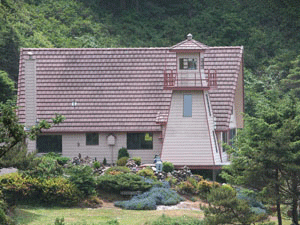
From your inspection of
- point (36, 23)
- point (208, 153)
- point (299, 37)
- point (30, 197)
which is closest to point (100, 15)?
point (36, 23)

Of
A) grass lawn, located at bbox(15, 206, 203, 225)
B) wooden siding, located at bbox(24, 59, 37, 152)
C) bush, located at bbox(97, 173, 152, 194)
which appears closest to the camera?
grass lawn, located at bbox(15, 206, 203, 225)

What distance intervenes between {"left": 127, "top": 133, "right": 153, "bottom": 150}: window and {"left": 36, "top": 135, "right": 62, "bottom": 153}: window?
13.9ft

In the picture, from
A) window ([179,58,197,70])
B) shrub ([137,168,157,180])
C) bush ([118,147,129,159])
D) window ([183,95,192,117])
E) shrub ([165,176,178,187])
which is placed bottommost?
shrub ([165,176,178,187])

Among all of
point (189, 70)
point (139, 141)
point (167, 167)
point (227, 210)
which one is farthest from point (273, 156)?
point (139, 141)

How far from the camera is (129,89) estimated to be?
5559cm

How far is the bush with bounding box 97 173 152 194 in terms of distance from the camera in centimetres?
4628

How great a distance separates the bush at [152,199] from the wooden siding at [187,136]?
17.7ft

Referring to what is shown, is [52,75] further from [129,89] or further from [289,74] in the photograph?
[289,74]

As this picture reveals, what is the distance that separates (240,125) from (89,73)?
10.4m

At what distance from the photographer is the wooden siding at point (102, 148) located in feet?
179

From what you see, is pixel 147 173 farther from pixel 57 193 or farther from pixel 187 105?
pixel 57 193

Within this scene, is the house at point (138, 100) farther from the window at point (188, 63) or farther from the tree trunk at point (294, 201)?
the tree trunk at point (294, 201)

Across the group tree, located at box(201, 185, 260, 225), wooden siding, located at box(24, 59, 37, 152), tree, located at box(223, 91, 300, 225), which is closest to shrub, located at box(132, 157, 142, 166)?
wooden siding, located at box(24, 59, 37, 152)

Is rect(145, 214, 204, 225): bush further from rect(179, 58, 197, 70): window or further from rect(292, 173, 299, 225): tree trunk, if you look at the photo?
rect(179, 58, 197, 70): window
